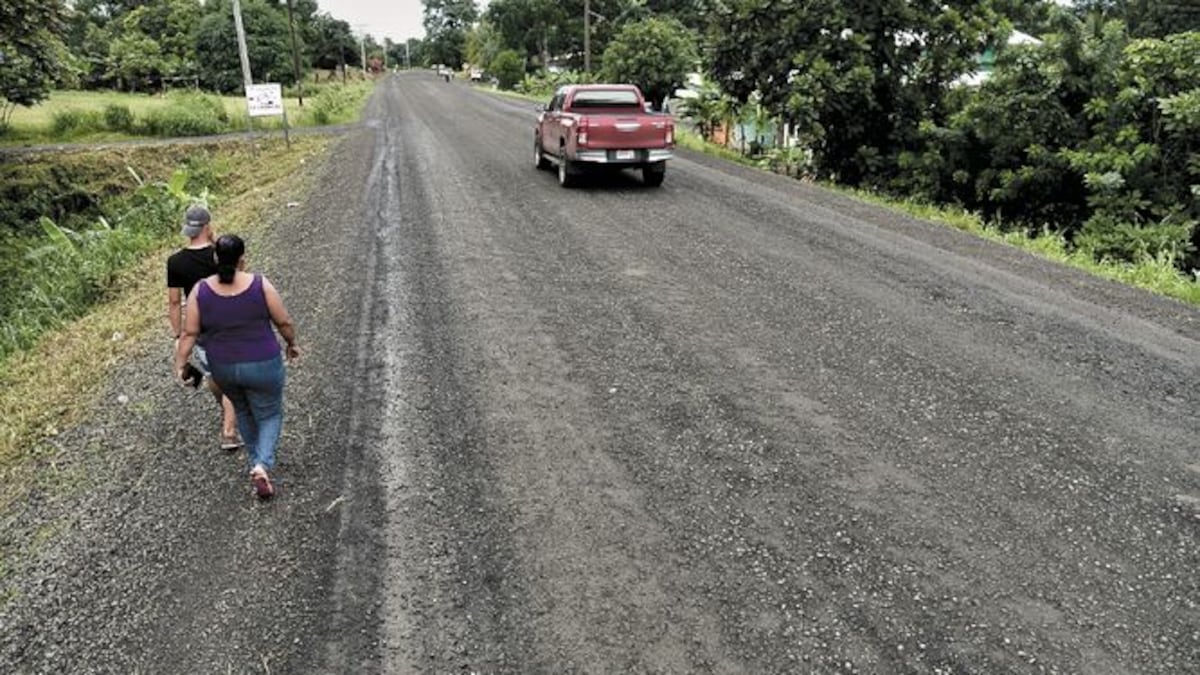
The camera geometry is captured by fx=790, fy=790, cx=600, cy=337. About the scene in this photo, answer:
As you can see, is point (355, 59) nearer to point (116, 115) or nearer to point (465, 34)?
point (465, 34)

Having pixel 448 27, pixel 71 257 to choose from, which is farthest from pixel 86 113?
pixel 448 27

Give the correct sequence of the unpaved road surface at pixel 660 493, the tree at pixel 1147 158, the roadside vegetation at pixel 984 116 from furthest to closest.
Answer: the roadside vegetation at pixel 984 116
the tree at pixel 1147 158
the unpaved road surface at pixel 660 493

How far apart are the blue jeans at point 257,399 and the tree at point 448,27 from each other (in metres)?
145

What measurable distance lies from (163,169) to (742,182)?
1790 cm

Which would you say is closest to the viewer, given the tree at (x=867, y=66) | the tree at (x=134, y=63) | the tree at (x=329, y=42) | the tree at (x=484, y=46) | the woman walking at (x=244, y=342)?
the woman walking at (x=244, y=342)

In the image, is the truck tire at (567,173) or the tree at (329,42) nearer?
the truck tire at (567,173)

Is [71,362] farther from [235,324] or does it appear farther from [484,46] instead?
[484,46]

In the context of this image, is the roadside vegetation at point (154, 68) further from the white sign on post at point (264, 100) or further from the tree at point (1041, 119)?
the tree at point (1041, 119)

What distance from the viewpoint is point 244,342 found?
462 centimetres

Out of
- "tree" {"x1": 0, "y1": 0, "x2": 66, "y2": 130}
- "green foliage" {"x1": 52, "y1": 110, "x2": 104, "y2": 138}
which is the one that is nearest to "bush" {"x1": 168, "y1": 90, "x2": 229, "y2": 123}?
"green foliage" {"x1": 52, "y1": 110, "x2": 104, "y2": 138}

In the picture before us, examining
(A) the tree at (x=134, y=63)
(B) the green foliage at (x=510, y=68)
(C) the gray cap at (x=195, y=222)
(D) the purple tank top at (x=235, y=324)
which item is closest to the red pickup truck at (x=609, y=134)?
(C) the gray cap at (x=195, y=222)

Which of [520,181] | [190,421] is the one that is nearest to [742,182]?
[520,181]

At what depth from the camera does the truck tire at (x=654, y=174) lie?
14.4 meters

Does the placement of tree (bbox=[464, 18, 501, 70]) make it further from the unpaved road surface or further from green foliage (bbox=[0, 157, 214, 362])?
the unpaved road surface
